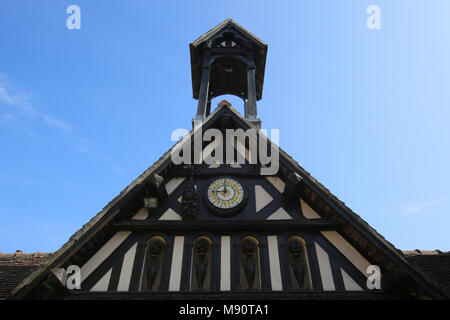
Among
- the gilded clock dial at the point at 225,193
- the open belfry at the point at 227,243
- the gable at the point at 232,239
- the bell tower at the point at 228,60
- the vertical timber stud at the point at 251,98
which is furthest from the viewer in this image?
the bell tower at the point at 228,60

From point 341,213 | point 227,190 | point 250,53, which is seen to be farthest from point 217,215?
point 250,53

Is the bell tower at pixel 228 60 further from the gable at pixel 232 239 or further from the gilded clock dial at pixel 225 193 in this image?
the gable at pixel 232 239

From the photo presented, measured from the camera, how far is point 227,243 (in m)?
7.52

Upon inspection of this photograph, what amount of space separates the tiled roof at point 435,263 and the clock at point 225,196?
379cm

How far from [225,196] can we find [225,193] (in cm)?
8

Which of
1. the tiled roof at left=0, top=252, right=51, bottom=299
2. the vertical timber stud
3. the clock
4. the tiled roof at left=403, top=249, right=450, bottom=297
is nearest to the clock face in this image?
the clock

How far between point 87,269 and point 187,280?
1.95 m

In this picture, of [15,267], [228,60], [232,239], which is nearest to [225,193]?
[232,239]

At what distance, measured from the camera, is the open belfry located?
6.51 metres

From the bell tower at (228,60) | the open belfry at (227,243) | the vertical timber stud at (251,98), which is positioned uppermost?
the bell tower at (228,60)

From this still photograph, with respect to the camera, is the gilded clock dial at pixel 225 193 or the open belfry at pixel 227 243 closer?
the open belfry at pixel 227 243

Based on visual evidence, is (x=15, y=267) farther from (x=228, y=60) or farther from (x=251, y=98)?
(x=228, y=60)

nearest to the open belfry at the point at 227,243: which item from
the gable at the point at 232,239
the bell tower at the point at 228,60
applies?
the gable at the point at 232,239

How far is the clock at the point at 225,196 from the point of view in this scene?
7.95 metres
